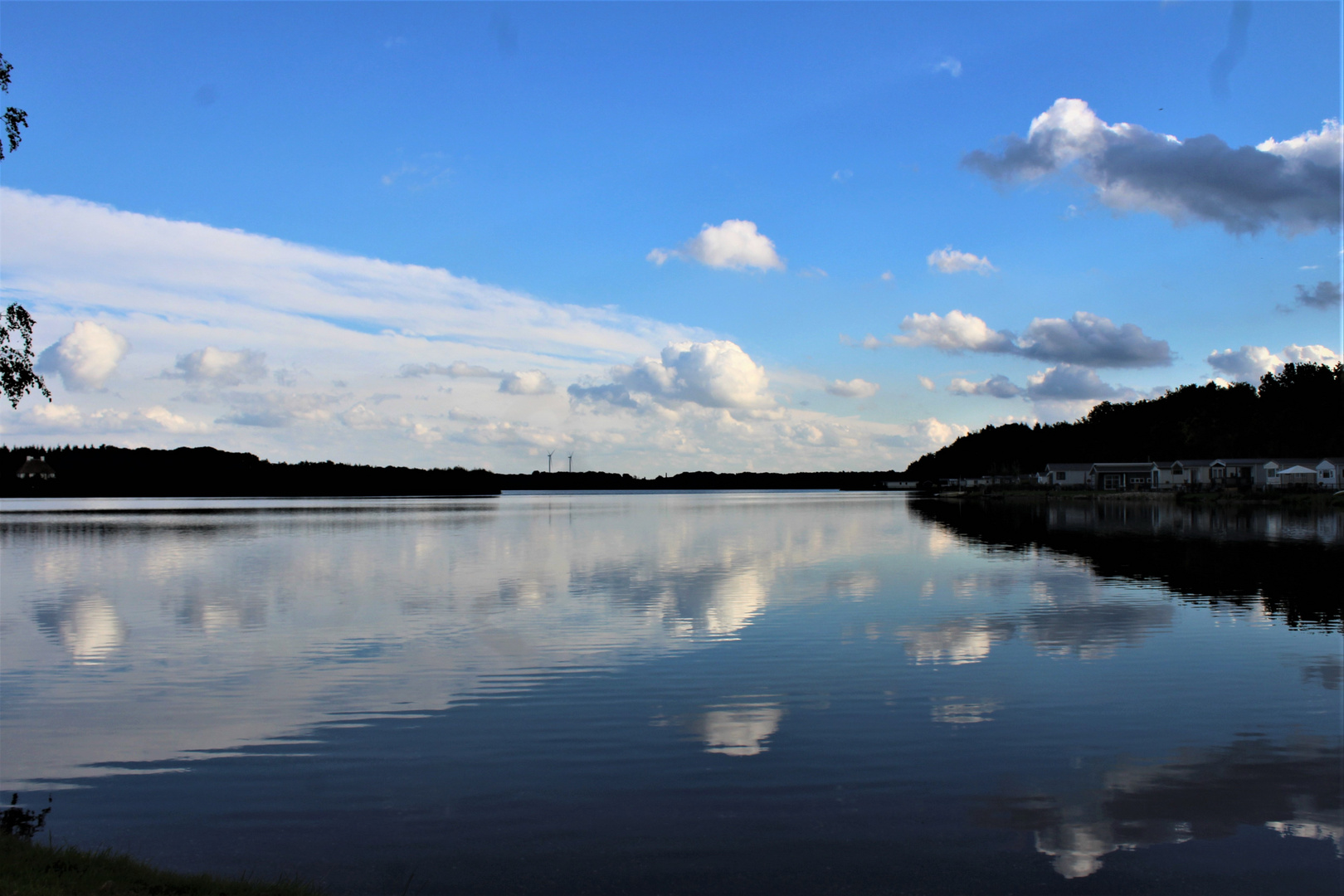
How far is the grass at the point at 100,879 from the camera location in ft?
22.0

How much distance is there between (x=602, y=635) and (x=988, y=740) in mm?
10128

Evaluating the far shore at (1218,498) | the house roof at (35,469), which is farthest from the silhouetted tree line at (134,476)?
the far shore at (1218,498)

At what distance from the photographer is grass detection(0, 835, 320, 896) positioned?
6.70 metres


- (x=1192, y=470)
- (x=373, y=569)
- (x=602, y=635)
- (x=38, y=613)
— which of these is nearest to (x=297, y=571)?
(x=373, y=569)

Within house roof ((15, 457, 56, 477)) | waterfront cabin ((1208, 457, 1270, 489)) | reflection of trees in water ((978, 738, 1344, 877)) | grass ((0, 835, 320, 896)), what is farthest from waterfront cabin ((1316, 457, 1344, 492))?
house roof ((15, 457, 56, 477))

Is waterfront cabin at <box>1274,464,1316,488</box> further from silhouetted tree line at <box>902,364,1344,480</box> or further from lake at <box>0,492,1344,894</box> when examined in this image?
lake at <box>0,492,1344,894</box>

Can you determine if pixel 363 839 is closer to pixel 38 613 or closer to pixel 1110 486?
pixel 38 613

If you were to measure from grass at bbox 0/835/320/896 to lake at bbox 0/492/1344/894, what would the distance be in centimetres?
62

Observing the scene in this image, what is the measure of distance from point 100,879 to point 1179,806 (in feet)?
34.5

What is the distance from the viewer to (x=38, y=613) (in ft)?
77.9

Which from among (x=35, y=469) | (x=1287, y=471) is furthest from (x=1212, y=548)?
(x=35, y=469)

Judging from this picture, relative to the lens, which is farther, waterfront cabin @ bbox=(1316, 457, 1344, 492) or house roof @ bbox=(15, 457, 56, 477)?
house roof @ bbox=(15, 457, 56, 477)

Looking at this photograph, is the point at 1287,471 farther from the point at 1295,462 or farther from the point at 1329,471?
the point at 1329,471

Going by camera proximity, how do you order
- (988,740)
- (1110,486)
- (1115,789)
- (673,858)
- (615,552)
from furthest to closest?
(1110,486) < (615,552) < (988,740) < (1115,789) < (673,858)
